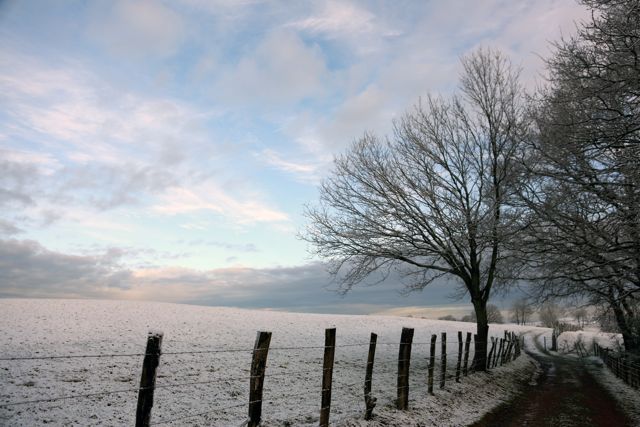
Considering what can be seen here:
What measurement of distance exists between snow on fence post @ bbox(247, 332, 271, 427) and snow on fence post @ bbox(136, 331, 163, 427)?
1.82m

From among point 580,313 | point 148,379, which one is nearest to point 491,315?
point 580,313

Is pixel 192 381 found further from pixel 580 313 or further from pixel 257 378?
pixel 580 313

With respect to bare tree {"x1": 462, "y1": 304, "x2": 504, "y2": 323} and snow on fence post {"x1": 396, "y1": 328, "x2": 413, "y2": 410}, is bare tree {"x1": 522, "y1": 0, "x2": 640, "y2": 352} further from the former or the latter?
bare tree {"x1": 462, "y1": 304, "x2": 504, "y2": 323}

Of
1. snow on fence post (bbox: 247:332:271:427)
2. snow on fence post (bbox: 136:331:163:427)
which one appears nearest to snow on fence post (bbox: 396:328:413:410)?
snow on fence post (bbox: 247:332:271:427)

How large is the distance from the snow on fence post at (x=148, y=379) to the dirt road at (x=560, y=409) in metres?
8.09

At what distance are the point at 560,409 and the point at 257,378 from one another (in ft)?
35.3

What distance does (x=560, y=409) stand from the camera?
→ 42.8 feet

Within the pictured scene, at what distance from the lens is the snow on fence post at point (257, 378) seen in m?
7.06

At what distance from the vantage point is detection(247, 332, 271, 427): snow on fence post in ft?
23.2

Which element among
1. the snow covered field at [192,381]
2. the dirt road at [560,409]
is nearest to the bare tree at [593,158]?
the dirt road at [560,409]

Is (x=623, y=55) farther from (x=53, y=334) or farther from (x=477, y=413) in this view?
(x=53, y=334)

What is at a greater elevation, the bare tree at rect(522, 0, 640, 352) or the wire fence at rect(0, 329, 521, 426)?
→ the bare tree at rect(522, 0, 640, 352)

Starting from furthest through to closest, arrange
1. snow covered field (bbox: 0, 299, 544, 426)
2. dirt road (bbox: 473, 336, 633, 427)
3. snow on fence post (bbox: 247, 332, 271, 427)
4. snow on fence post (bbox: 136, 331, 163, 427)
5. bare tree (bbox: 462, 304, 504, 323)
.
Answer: bare tree (bbox: 462, 304, 504, 323) → dirt road (bbox: 473, 336, 633, 427) → snow covered field (bbox: 0, 299, 544, 426) → snow on fence post (bbox: 247, 332, 271, 427) → snow on fence post (bbox: 136, 331, 163, 427)

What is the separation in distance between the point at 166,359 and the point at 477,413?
397 inches
